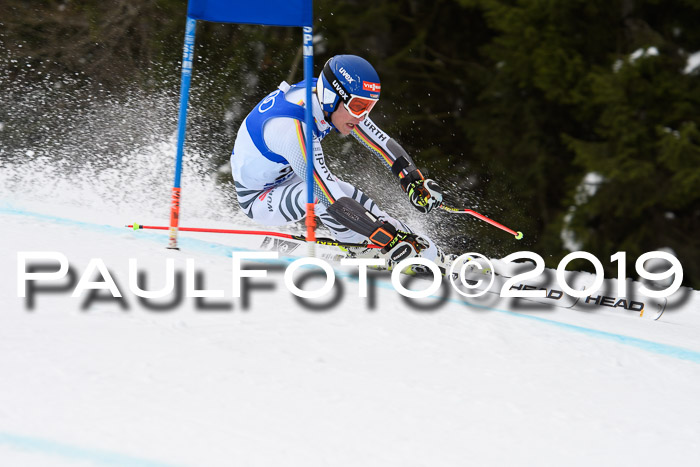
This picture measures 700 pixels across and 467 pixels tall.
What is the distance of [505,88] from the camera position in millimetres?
11414

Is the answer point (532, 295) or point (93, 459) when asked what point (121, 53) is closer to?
point (532, 295)

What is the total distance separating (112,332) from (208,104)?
854cm

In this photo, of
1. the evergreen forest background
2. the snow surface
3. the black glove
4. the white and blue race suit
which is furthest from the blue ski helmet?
the evergreen forest background

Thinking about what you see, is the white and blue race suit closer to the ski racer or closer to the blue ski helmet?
the ski racer

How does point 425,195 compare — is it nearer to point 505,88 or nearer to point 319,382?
point 319,382

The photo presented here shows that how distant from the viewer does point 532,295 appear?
15.9 ft

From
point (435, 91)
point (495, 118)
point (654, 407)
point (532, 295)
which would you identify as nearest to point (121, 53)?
point (435, 91)

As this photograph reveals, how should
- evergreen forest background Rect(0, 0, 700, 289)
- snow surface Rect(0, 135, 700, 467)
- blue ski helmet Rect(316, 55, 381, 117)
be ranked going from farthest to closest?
1. evergreen forest background Rect(0, 0, 700, 289)
2. blue ski helmet Rect(316, 55, 381, 117)
3. snow surface Rect(0, 135, 700, 467)

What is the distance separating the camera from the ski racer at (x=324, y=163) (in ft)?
14.4

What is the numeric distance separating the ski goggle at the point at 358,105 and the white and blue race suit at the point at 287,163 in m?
0.19

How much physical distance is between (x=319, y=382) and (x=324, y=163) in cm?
210

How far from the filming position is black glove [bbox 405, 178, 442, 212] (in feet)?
15.9

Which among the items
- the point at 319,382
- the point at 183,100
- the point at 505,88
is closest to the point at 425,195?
the point at 183,100

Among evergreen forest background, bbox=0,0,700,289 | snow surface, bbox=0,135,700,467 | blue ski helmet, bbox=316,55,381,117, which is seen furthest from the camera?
evergreen forest background, bbox=0,0,700,289
